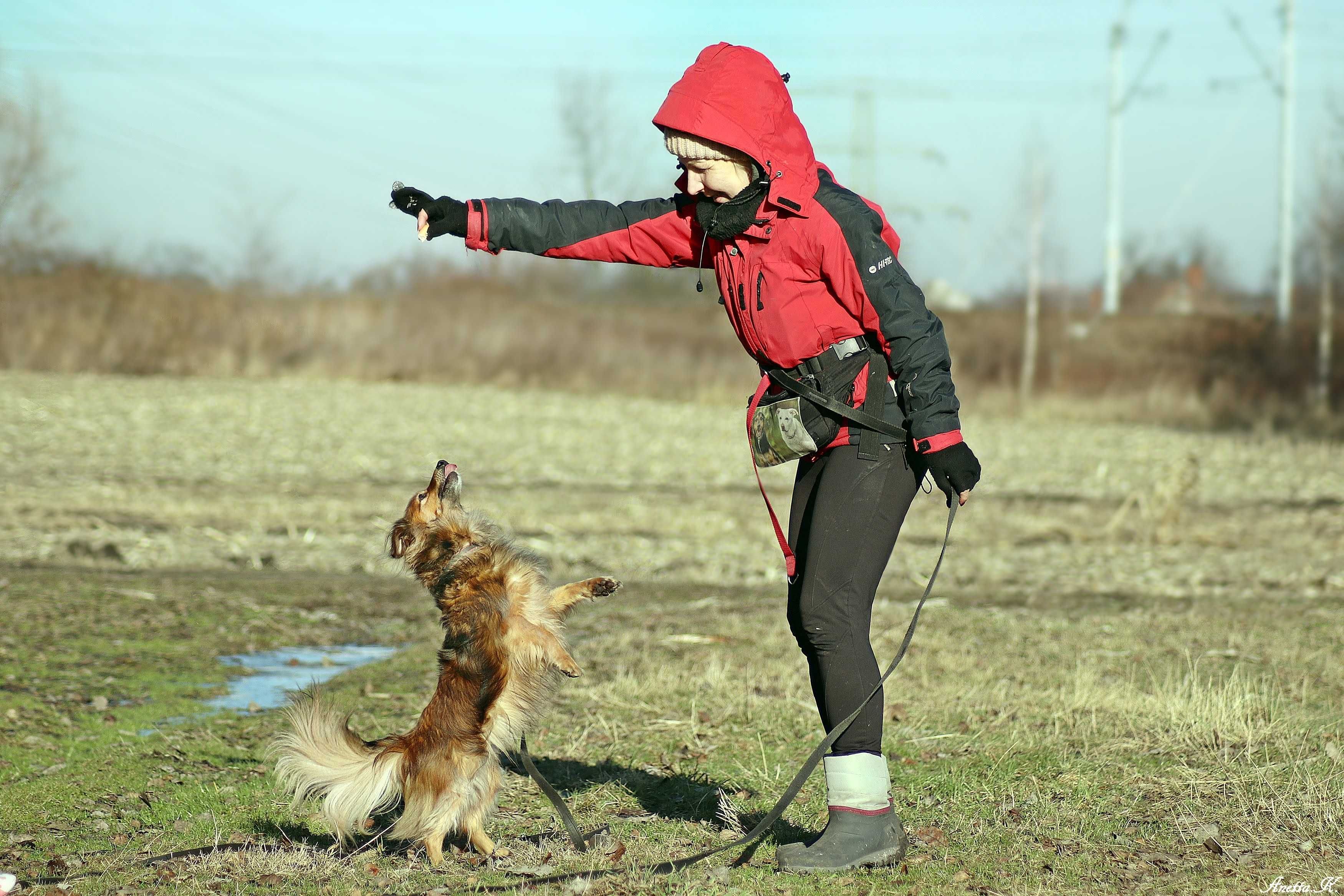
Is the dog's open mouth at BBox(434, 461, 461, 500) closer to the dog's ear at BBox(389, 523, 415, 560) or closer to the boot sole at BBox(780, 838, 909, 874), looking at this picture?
the dog's ear at BBox(389, 523, 415, 560)

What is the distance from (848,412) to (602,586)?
3.80ft

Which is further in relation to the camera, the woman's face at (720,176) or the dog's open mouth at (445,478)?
the dog's open mouth at (445,478)

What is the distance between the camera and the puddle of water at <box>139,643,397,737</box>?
22.9 feet

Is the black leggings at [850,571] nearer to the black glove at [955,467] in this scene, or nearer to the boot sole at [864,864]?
the black glove at [955,467]

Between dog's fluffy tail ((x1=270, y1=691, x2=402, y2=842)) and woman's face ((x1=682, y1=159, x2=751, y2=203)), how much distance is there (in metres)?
2.28

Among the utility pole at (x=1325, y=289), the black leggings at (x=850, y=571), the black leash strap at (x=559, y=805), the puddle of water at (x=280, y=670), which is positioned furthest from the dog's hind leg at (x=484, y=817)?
the utility pole at (x=1325, y=289)

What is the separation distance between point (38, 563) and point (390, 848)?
775 cm

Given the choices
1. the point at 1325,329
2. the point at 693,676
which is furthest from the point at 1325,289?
the point at 693,676

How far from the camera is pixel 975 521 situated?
51.6 ft

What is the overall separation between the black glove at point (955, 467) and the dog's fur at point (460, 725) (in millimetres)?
1252

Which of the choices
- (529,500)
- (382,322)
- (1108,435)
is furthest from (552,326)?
(529,500)

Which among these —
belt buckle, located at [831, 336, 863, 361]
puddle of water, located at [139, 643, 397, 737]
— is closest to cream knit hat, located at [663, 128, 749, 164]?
belt buckle, located at [831, 336, 863, 361]

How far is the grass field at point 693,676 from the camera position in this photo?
4445 millimetres

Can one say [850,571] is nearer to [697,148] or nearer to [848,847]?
[848,847]
